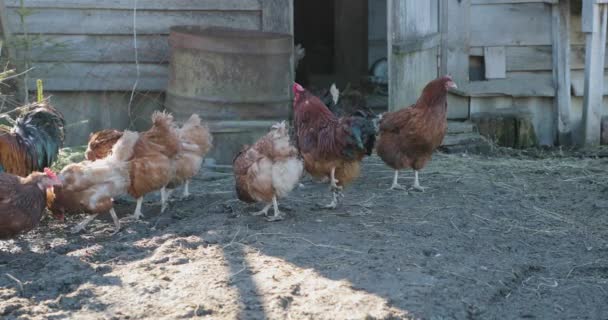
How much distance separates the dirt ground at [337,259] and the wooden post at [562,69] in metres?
2.09

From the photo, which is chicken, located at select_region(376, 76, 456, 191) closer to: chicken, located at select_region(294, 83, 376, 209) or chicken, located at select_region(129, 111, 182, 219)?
chicken, located at select_region(294, 83, 376, 209)

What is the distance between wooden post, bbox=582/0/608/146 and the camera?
9312 millimetres

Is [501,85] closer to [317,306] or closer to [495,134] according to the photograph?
[495,134]

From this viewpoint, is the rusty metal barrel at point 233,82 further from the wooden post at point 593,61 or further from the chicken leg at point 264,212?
the wooden post at point 593,61

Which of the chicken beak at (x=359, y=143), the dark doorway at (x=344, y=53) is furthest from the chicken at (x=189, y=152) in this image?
the dark doorway at (x=344, y=53)

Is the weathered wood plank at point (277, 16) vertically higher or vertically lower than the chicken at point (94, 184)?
higher

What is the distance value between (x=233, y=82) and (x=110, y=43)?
66.8 inches

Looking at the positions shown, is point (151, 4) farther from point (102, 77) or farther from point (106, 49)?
point (102, 77)

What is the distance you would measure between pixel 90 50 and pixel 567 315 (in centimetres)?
596

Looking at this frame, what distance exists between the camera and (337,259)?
563 centimetres

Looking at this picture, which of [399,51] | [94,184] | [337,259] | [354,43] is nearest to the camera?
[337,259]

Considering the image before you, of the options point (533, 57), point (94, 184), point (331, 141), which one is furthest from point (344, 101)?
point (94, 184)

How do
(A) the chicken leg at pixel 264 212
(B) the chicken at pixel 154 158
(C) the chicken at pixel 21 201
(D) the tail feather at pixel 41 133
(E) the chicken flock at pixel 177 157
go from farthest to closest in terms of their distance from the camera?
(D) the tail feather at pixel 41 133
(A) the chicken leg at pixel 264 212
(B) the chicken at pixel 154 158
(E) the chicken flock at pixel 177 157
(C) the chicken at pixel 21 201

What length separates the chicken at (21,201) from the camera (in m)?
5.86
